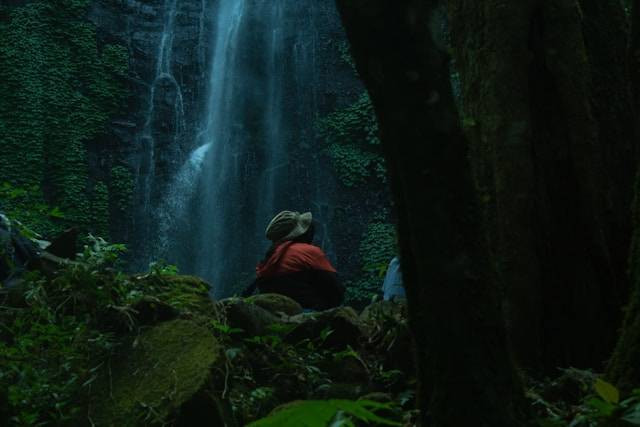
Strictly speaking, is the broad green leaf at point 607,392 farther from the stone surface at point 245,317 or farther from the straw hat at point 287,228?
the straw hat at point 287,228

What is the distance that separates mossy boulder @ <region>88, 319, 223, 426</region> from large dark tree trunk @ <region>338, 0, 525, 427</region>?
1220mm

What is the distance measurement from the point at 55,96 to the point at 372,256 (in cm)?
889

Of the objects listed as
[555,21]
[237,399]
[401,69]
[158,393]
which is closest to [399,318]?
[237,399]

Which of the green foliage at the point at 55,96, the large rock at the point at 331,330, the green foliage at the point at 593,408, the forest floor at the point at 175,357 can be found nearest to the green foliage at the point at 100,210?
the green foliage at the point at 55,96

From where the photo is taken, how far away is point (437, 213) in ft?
6.64

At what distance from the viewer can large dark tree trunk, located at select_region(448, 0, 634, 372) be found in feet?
11.7

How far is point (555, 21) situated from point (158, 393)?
2792mm

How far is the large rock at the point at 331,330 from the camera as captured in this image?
405 cm

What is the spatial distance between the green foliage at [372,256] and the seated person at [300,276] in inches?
411

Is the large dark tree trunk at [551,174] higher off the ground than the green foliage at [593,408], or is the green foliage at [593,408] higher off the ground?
the large dark tree trunk at [551,174]

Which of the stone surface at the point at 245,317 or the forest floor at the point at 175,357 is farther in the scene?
the stone surface at the point at 245,317

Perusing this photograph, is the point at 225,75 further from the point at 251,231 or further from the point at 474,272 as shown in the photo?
the point at 474,272

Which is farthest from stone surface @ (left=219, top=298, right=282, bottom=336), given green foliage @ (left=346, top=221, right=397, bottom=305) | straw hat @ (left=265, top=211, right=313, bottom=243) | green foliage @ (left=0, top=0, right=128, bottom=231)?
green foliage @ (left=0, top=0, right=128, bottom=231)

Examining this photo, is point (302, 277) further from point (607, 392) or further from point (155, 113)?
point (155, 113)
